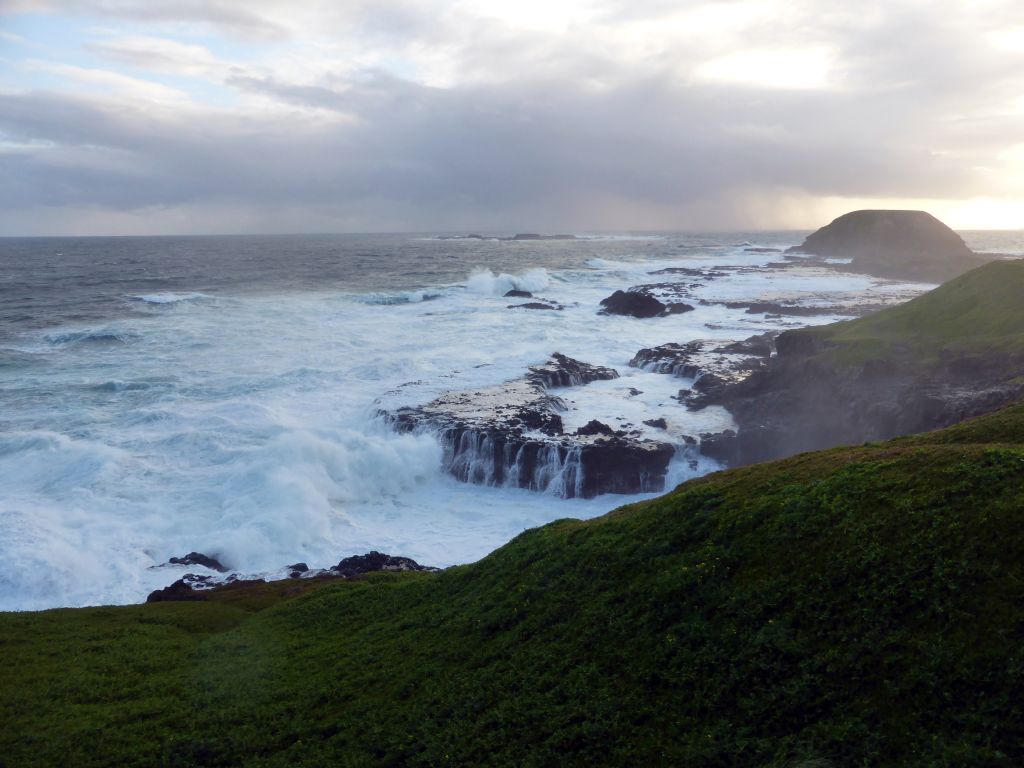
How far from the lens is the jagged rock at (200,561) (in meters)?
25.4

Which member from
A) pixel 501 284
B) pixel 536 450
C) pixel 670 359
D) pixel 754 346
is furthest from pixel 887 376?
pixel 501 284

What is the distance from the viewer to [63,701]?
14383 millimetres

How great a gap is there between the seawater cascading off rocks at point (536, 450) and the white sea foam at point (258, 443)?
76cm

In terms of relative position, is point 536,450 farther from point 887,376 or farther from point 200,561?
point 887,376

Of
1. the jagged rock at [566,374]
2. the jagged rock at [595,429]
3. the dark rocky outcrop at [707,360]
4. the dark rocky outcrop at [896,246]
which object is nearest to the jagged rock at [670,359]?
the dark rocky outcrop at [707,360]

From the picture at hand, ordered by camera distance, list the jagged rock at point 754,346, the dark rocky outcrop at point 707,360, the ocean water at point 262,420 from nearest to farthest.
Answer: the ocean water at point 262,420 → the dark rocky outcrop at point 707,360 → the jagged rock at point 754,346

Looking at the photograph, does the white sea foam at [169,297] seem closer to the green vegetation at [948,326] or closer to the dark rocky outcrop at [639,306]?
the dark rocky outcrop at [639,306]

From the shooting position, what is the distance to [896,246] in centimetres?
13575

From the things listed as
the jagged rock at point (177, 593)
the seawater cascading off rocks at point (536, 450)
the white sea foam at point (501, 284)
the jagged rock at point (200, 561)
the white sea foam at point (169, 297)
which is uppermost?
the white sea foam at point (501, 284)

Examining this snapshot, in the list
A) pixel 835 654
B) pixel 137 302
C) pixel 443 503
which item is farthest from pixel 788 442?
pixel 137 302

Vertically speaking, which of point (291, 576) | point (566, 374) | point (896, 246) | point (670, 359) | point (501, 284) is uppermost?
point (896, 246)

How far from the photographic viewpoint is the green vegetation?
34094mm

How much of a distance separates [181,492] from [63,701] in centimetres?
1681

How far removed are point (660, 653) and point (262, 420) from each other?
103 feet
